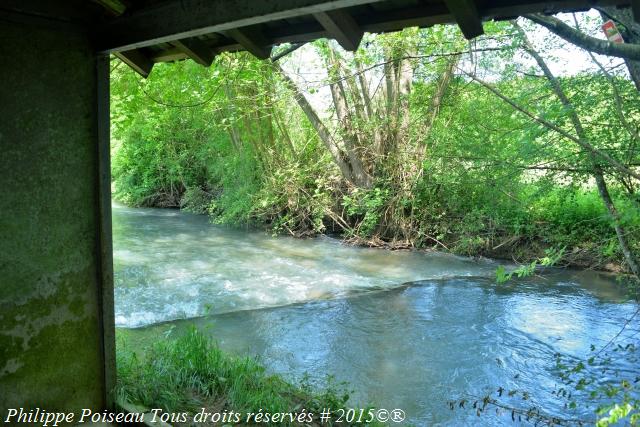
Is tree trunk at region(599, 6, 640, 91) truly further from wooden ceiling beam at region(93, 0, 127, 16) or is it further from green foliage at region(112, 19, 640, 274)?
wooden ceiling beam at region(93, 0, 127, 16)

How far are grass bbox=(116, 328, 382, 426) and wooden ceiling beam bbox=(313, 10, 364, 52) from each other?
A: 2.80m

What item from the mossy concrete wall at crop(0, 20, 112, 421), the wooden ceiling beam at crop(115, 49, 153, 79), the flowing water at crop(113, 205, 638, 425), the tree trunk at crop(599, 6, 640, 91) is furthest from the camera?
the flowing water at crop(113, 205, 638, 425)

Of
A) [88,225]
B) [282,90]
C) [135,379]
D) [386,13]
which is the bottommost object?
[135,379]

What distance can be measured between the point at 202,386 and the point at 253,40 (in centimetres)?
289

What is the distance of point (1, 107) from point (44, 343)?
4.68 feet

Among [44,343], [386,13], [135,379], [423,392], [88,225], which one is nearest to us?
[386,13]

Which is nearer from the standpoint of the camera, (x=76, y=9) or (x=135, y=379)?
(x=76, y=9)

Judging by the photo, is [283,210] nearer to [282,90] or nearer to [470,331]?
[282,90]

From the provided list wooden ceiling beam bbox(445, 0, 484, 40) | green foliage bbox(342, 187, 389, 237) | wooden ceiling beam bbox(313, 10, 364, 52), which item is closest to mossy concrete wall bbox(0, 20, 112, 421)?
wooden ceiling beam bbox(313, 10, 364, 52)

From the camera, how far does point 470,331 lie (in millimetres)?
7574

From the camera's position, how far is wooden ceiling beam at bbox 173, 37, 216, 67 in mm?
3314

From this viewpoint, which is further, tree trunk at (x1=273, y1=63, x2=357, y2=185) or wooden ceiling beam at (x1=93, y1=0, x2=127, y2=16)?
tree trunk at (x1=273, y1=63, x2=357, y2=185)

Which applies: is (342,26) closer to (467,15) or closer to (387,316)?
(467,15)

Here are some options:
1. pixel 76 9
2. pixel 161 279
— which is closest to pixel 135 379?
pixel 76 9
